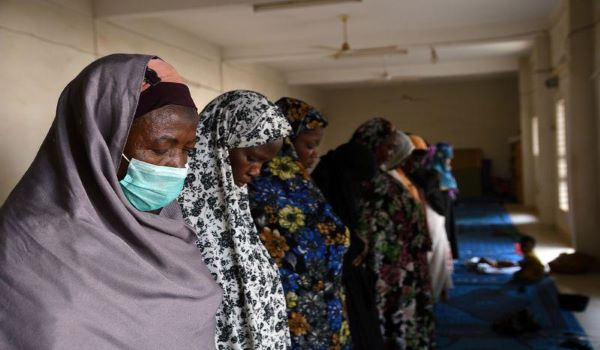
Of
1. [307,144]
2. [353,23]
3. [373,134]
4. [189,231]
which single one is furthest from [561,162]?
[189,231]

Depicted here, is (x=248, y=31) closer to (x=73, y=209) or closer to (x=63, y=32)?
(x=63, y=32)

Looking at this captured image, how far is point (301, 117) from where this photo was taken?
2.81 meters

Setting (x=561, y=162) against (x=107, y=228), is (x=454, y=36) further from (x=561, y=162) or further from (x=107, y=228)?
(x=107, y=228)

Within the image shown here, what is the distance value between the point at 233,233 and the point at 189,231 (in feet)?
1.09

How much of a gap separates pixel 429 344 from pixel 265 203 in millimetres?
1975

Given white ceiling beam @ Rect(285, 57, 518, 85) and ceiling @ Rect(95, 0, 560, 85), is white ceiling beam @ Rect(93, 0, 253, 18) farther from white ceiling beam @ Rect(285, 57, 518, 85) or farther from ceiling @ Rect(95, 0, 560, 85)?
white ceiling beam @ Rect(285, 57, 518, 85)

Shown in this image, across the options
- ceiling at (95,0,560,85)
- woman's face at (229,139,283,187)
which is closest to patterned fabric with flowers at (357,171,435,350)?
woman's face at (229,139,283,187)

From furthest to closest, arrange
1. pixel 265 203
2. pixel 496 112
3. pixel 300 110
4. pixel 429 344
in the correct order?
pixel 496 112 < pixel 429 344 < pixel 300 110 < pixel 265 203

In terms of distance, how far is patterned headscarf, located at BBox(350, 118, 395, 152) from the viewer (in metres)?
3.66

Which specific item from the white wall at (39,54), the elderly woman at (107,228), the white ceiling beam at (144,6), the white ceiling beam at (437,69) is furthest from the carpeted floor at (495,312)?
the white ceiling beam at (437,69)

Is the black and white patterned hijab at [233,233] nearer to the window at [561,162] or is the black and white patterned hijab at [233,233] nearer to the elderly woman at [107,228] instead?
the elderly woman at [107,228]

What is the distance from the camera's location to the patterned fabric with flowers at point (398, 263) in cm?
343

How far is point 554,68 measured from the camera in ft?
32.9

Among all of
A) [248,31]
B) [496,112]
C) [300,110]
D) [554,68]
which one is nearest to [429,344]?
[300,110]
